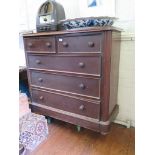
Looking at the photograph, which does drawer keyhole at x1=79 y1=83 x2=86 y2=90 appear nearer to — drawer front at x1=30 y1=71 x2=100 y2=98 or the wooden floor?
drawer front at x1=30 y1=71 x2=100 y2=98

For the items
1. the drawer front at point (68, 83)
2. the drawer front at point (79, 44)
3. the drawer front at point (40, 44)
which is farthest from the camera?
the drawer front at point (40, 44)

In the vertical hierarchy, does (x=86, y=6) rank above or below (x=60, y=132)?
above

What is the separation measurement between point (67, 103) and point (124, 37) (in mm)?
832

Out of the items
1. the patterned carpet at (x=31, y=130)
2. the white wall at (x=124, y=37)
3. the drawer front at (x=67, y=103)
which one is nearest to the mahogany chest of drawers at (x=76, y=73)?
the drawer front at (x=67, y=103)

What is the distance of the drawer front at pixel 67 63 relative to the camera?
1.27 meters

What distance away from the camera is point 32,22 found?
85.7 inches

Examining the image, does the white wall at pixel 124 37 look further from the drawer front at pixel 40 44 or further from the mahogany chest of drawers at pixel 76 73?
the drawer front at pixel 40 44

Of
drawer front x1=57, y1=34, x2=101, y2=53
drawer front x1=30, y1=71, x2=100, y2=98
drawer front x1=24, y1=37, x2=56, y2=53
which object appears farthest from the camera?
drawer front x1=24, y1=37, x2=56, y2=53

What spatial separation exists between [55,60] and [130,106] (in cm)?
91

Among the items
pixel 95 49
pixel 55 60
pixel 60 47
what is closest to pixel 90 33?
pixel 95 49

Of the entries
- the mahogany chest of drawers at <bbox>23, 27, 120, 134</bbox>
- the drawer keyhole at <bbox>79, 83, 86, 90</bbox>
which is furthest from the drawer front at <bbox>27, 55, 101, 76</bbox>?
the drawer keyhole at <bbox>79, 83, 86, 90</bbox>

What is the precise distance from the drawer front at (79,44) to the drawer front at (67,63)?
0.06 meters

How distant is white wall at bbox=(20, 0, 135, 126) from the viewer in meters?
1.52
